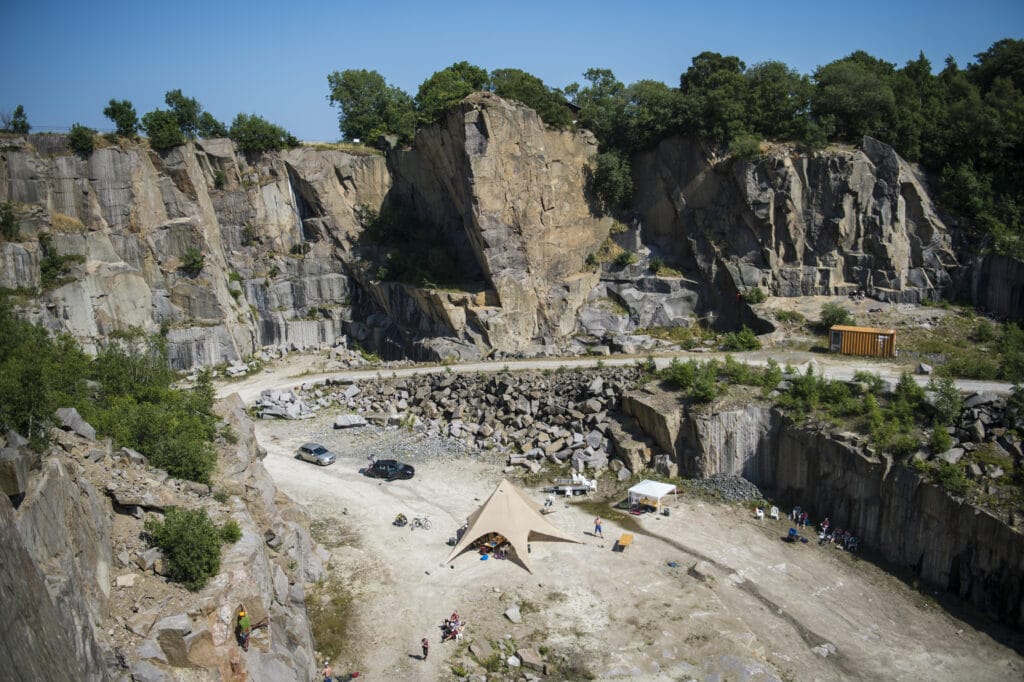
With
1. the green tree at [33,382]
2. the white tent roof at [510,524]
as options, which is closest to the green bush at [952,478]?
the white tent roof at [510,524]

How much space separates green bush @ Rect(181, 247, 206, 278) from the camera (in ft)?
133

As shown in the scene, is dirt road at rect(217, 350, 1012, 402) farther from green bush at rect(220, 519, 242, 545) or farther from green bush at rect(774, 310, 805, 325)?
green bush at rect(220, 519, 242, 545)

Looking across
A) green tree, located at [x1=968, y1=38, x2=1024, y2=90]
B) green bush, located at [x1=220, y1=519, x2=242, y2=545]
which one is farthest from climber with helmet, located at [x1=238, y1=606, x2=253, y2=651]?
green tree, located at [x1=968, y1=38, x2=1024, y2=90]

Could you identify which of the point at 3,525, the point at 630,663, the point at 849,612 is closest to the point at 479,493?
the point at 630,663

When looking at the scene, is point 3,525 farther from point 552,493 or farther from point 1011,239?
point 1011,239

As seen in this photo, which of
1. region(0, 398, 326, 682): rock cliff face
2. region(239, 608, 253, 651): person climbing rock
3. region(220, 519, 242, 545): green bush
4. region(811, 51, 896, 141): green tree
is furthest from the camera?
region(811, 51, 896, 141): green tree

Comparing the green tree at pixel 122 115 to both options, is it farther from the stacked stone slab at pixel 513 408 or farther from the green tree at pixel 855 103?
the green tree at pixel 855 103

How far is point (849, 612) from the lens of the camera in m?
18.8

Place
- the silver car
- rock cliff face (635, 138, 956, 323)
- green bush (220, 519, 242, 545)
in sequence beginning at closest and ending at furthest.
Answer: green bush (220, 519, 242, 545)
the silver car
rock cliff face (635, 138, 956, 323)

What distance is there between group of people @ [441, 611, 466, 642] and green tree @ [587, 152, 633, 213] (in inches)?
1193

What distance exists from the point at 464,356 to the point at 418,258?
791cm

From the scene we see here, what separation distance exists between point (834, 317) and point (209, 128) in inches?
1551

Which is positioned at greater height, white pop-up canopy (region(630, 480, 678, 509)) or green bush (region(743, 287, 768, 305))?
green bush (region(743, 287, 768, 305))

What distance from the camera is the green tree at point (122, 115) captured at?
40.0 m
